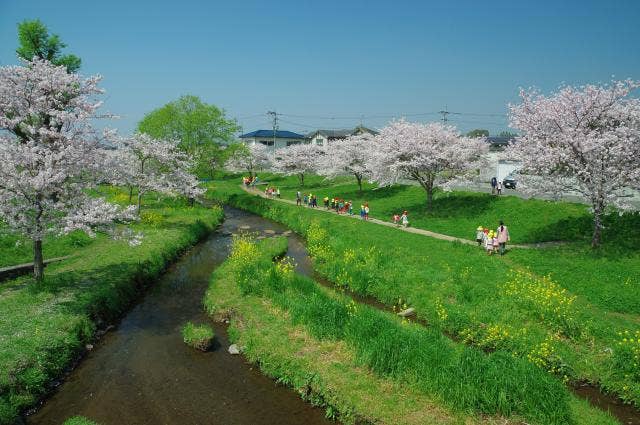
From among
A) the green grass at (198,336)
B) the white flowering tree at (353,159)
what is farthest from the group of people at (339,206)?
the green grass at (198,336)

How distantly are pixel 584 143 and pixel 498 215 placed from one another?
14.0 m

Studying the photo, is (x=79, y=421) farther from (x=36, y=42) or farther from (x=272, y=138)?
(x=272, y=138)

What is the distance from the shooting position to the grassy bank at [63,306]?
13.4 metres

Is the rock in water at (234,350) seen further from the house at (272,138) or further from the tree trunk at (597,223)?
the house at (272,138)

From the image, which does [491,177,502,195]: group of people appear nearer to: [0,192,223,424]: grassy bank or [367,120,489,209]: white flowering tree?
[367,120,489,209]: white flowering tree

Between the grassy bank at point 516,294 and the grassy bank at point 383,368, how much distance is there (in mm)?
2221

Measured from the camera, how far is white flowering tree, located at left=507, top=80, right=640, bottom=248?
23578 mm

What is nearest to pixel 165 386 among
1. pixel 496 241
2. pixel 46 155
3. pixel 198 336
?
pixel 198 336

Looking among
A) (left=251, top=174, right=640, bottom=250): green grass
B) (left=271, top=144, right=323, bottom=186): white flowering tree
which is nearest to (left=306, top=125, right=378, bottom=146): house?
(left=271, top=144, right=323, bottom=186): white flowering tree

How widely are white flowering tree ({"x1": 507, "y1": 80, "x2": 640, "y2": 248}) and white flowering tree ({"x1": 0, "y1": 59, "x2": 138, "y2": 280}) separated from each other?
24447 millimetres

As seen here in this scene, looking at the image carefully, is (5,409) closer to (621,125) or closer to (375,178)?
(621,125)

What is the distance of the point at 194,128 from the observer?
51.5 m

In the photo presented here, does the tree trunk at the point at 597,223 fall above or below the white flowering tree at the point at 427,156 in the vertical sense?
below

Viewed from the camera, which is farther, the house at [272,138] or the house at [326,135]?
the house at [272,138]
